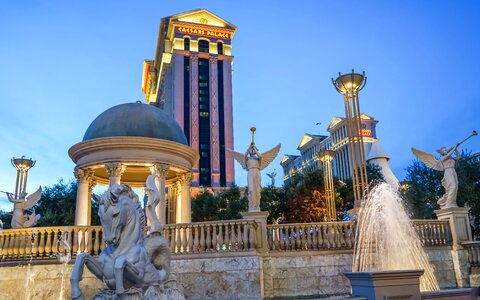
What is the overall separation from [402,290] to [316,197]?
85.9ft

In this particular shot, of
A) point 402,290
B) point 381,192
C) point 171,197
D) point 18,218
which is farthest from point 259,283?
point 171,197

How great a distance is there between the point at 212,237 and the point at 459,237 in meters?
9.44

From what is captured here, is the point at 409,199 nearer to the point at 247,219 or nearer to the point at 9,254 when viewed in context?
the point at 247,219

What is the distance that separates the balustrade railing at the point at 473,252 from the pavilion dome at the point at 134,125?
1364 cm

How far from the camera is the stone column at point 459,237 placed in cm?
1492

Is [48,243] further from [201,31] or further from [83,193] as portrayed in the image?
[201,31]

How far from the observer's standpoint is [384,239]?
46.3ft

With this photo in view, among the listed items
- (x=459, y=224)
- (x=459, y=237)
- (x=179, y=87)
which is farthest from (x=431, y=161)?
(x=179, y=87)

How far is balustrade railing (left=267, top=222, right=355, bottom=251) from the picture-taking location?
1436 centimetres

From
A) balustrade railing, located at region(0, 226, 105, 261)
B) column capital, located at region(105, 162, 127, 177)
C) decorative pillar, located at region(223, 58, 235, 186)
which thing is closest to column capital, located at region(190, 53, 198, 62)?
decorative pillar, located at region(223, 58, 235, 186)

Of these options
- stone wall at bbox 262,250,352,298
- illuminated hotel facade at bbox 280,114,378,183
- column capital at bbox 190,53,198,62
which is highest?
column capital at bbox 190,53,198,62

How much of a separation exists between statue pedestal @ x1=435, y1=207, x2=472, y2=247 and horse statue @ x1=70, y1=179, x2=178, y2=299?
43.5ft

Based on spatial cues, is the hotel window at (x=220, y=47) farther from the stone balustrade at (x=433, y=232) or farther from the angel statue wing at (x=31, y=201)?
the stone balustrade at (x=433, y=232)

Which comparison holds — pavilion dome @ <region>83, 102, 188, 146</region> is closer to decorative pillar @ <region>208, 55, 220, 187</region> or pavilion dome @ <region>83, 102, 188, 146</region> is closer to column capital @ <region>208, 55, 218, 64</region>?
decorative pillar @ <region>208, 55, 220, 187</region>
